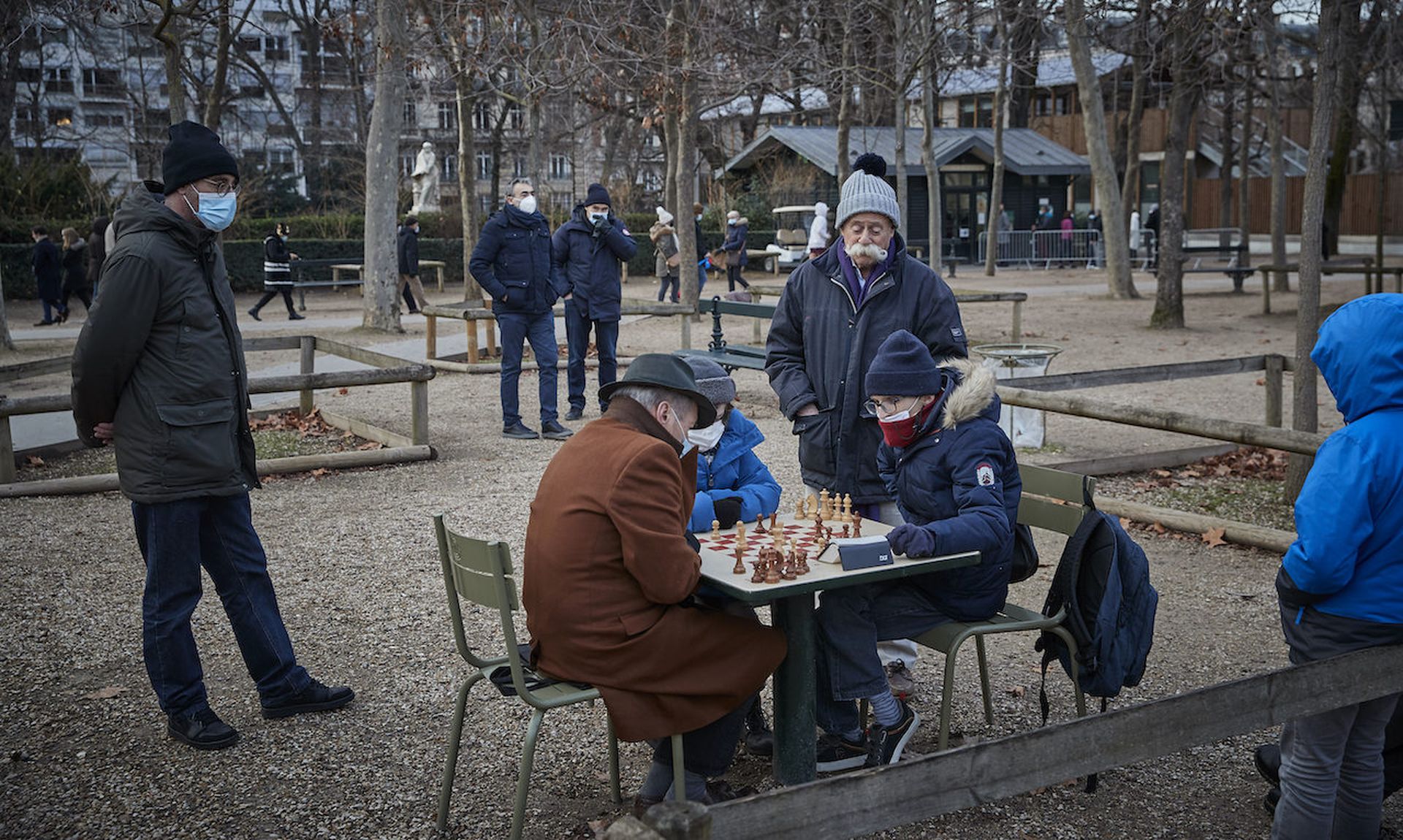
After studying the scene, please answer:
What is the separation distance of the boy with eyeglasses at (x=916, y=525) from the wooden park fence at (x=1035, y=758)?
1.09m

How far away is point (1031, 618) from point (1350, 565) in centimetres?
126

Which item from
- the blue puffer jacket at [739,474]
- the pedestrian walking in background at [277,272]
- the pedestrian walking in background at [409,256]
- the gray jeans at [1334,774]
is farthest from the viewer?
the pedestrian walking in background at [277,272]

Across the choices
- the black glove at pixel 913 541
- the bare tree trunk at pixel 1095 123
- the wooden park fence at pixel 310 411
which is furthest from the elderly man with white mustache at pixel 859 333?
the bare tree trunk at pixel 1095 123

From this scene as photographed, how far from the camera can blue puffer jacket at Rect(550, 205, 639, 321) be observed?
1151 cm

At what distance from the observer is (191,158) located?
4691 mm

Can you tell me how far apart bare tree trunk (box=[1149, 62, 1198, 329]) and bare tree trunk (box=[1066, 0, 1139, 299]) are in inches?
40.1

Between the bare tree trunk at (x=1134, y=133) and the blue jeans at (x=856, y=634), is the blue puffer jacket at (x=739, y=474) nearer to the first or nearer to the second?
the blue jeans at (x=856, y=634)

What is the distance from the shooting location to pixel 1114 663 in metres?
4.25

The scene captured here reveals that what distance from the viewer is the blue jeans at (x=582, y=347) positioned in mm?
11578

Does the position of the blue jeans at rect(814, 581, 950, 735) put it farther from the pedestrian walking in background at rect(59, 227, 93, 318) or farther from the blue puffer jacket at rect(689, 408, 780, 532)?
the pedestrian walking in background at rect(59, 227, 93, 318)

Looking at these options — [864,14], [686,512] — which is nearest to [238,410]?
[686,512]

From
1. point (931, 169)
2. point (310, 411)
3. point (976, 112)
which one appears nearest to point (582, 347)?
point (310, 411)

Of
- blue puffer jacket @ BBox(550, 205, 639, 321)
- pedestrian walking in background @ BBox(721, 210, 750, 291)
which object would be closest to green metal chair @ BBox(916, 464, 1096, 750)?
blue puffer jacket @ BBox(550, 205, 639, 321)

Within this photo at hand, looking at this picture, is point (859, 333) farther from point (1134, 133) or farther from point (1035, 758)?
point (1134, 133)
